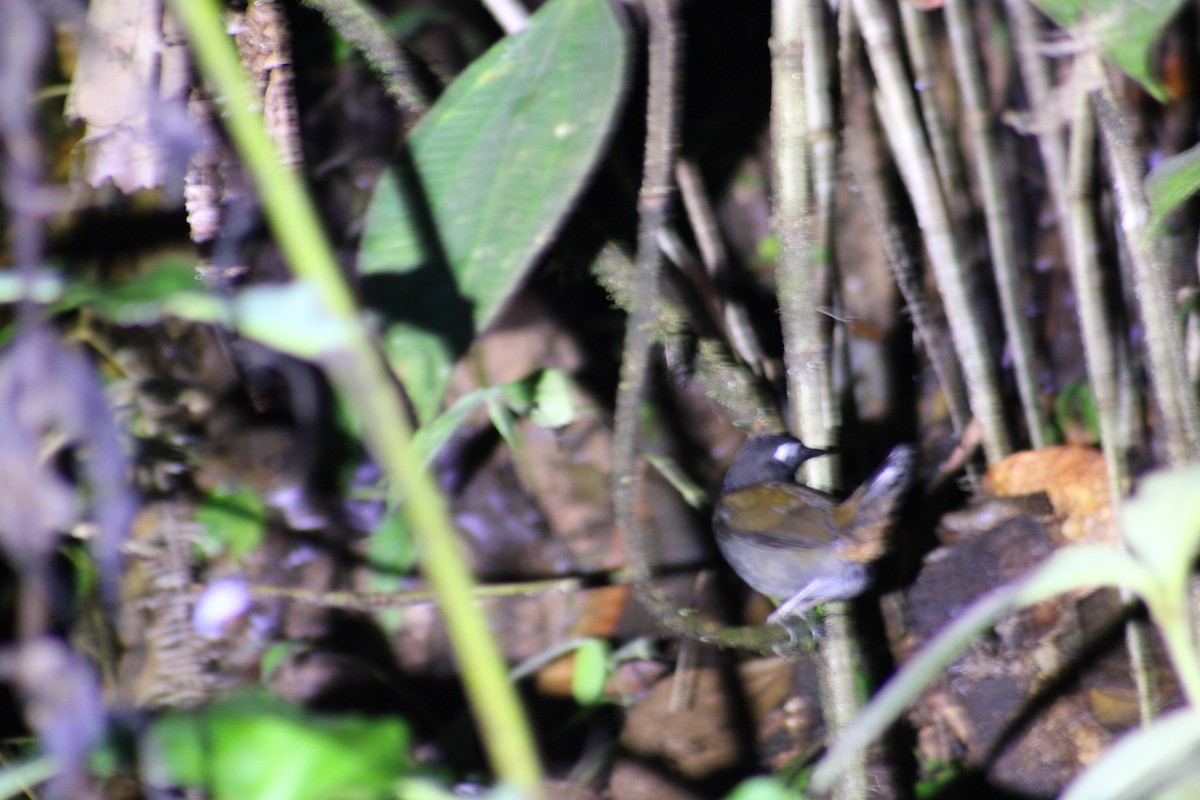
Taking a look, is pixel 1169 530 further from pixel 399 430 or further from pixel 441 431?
pixel 441 431

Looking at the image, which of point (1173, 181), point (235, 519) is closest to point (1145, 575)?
point (1173, 181)

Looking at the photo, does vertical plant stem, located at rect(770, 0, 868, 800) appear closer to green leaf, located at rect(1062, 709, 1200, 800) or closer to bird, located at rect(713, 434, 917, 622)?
bird, located at rect(713, 434, 917, 622)

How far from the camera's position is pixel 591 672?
1853 millimetres

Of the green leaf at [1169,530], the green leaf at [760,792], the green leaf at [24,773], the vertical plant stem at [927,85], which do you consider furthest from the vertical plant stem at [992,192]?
the green leaf at [24,773]

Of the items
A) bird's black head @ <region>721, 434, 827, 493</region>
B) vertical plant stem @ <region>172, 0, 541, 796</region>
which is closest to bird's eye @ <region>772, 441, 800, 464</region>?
bird's black head @ <region>721, 434, 827, 493</region>

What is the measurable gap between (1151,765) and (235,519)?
2.14 m

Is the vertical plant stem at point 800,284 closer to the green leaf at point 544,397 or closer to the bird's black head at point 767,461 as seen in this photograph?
the bird's black head at point 767,461

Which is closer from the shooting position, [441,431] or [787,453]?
[441,431]

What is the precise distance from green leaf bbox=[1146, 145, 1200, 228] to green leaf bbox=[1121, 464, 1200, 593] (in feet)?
1.35

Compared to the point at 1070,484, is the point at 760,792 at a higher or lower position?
higher

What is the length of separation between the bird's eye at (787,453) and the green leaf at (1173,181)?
1.88 ft

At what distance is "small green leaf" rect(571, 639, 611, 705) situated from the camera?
6.04 ft

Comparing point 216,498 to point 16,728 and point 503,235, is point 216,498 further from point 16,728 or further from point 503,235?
point 503,235

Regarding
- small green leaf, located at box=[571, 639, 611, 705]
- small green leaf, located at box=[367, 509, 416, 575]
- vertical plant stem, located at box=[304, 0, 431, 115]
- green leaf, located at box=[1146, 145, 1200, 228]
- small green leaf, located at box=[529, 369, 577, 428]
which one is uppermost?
vertical plant stem, located at box=[304, 0, 431, 115]
